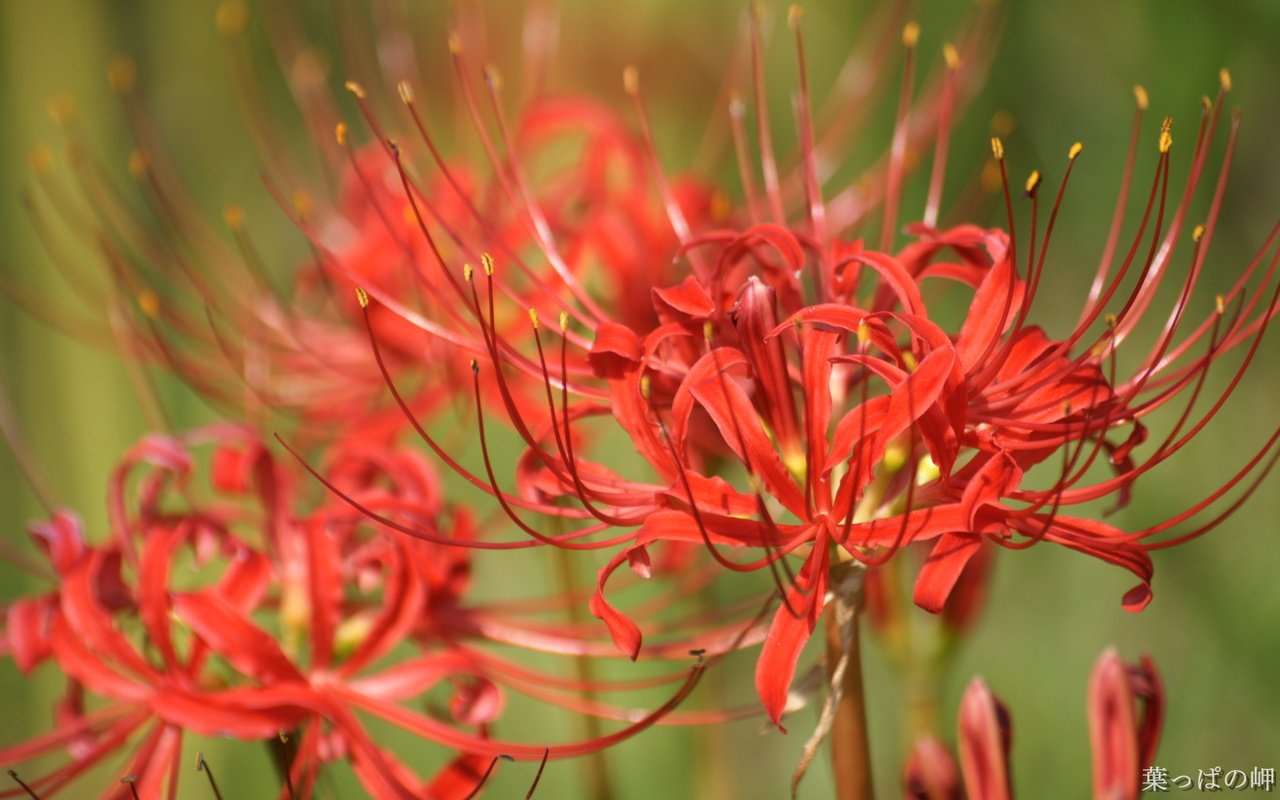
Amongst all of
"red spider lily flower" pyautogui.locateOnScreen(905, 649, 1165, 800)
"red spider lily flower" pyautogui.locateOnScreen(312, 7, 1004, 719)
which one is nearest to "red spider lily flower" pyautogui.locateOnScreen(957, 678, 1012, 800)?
"red spider lily flower" pyautogui.locateOnScreen(905, 649, 1165, 800)

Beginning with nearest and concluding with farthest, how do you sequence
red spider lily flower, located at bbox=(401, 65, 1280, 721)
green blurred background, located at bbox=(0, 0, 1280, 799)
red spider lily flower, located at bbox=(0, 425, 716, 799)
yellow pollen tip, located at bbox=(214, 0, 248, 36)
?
red spider lily flower, located at bbox=(401, 65, 1280, 721) → red spider lily flower, located at bbox=(0, 425, 716, 799) → green blurred background, located at bbox=(0, 0, 1280, 799) → yellow pollen tip, located at bbox=(214, 0, 248, 36)

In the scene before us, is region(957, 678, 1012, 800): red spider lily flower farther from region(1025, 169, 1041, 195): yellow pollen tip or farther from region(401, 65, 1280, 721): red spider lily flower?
region(1025, 169, 1041, 195): yellow pollen tip

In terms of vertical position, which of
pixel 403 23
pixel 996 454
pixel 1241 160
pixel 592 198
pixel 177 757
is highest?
pixel 403 23

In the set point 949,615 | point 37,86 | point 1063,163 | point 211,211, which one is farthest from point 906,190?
point 37,86

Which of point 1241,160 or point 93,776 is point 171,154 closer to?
point 93,776

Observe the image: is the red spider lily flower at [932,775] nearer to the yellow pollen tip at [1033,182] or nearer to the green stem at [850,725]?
the green stem at [850,725]

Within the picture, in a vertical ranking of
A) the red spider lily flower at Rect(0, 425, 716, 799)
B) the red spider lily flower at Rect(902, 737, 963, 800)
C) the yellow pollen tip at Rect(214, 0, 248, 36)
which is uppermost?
the yellow pollen tip at Rect(214, 0, 248, 36)
